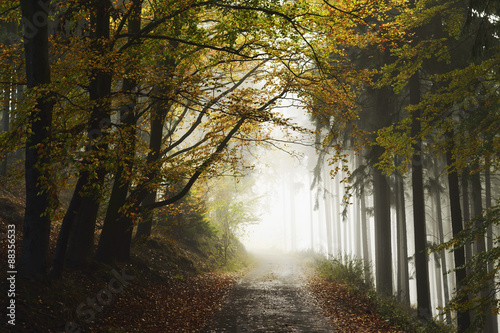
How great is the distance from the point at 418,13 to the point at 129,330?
10155 millimetres

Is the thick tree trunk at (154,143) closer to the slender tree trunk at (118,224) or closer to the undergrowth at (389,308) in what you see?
the slender tree trunk at (118,224)

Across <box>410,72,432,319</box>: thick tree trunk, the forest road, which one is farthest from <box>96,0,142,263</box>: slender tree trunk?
<box>410,72,432,319</box>: thick tree trunk

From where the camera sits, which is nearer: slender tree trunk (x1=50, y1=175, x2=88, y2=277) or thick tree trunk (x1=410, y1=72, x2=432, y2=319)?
slender tree trunk (x1=50, y1=175, x2=88, y2=277)

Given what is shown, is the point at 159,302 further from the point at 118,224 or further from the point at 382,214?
the point at 382,214

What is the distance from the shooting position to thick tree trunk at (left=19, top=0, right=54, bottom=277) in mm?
6477

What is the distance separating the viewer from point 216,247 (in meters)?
22.4

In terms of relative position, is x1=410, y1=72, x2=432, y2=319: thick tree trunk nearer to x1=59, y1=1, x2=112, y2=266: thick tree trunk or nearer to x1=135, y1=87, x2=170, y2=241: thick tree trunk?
x1=135, y1=87, x2=170, y2=241: thick tree trunk

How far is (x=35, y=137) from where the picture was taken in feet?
21.5

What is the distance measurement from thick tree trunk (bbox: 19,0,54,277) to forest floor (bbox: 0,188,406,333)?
61 cm

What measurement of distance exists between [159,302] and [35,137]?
5582 mm

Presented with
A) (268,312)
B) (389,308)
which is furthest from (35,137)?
(389,308)

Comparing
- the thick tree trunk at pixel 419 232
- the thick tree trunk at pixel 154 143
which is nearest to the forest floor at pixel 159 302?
the thick tree trunk at pixel 154 143

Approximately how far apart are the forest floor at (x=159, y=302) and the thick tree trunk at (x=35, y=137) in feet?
1.99

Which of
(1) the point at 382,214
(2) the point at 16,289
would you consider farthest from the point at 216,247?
(2) the point at 16,289
